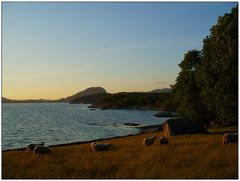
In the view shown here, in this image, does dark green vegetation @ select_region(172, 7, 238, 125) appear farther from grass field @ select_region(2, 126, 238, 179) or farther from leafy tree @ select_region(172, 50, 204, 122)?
grass field @ select_region(2, 126, 238, 179)

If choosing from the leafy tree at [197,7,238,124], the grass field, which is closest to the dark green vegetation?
the leafy tree at [197,7,238,124]

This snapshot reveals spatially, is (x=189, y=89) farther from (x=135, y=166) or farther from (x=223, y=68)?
(x=135, y=166)

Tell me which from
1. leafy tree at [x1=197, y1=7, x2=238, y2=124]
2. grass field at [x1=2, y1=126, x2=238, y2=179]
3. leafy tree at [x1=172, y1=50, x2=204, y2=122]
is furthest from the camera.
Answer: leafy tree at [x1=172, y1=50, x2=204, y2=122]

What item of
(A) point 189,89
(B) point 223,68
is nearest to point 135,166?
(B) point 223,68

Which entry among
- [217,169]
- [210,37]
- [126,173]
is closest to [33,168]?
[126,173]

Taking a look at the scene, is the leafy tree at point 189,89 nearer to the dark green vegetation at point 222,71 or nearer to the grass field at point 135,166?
the dark green vegetation at point 222,71

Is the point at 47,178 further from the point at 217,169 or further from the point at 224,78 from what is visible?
the point at 224,78

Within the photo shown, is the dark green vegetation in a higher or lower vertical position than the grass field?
higher

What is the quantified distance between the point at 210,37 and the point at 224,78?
9171mm

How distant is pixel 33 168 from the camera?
19.6 meters

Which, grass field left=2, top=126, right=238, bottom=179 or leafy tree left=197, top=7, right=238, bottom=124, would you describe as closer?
grass field left=2, top=126, right=238, bottom=179

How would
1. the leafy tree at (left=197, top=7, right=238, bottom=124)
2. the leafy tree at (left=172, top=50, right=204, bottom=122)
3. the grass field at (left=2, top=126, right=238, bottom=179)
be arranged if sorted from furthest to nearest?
1. the leafy tree at (left=172, top=50, right=204, bottom=122)
2. the leafy tree at (left=197, top=7, right=238, bottom=124)
3. the grass field at (left=2, top=126, right=238, bottom=179)

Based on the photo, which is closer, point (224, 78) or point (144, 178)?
point (144, 178)

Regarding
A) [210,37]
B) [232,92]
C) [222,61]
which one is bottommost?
[232,92]
